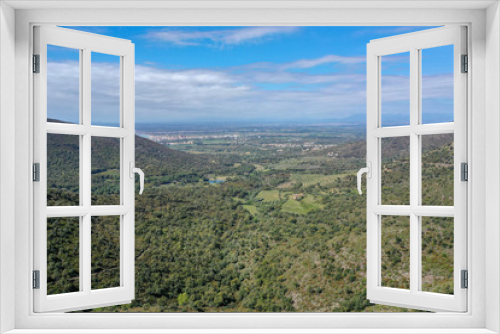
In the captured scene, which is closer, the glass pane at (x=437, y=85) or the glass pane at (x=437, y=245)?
the glass pane at (x=437, y=85)

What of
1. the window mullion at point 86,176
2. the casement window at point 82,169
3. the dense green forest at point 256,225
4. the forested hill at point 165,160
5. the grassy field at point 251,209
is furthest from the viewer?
the grassy field at point 251,209

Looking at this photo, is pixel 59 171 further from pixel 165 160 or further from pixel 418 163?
pixel 418 163

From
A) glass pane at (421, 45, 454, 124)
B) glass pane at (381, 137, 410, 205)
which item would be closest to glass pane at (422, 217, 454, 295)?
glass pane at (381, 137, 410, 205)

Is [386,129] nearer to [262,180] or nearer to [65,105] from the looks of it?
[65,105]

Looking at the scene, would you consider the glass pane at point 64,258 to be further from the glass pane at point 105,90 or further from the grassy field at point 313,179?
the grassy field at point 313,179

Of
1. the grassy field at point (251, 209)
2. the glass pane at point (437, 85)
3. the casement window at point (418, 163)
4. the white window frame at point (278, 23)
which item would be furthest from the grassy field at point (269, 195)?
the white window frame at point (278, 23)

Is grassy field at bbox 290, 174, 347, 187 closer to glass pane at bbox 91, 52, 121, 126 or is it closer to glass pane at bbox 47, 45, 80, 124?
glass pane at bbox 91, 52, 121, 126
